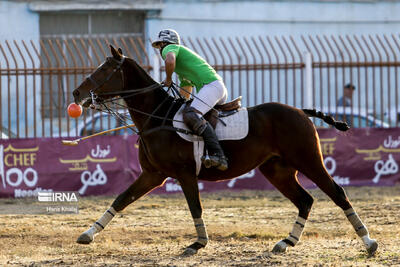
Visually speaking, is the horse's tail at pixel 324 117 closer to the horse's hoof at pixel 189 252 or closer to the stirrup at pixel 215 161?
the stirrup at pixel 215 161

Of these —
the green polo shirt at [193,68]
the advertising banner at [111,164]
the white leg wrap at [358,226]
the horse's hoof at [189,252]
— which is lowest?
the advertising banner at [111,164]

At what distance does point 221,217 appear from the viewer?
11.9 m

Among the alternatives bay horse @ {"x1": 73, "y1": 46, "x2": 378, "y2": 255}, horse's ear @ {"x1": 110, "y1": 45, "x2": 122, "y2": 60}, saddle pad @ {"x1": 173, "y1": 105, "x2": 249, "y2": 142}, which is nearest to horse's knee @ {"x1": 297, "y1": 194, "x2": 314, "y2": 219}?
bay horse @ {"x1": 73, "y1": 46, "x2": 378, "y2": 255}

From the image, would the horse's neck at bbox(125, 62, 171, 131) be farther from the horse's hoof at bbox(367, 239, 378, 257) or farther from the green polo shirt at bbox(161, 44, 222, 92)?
the horse's hoof at bbox(367, 239, 378, 257)

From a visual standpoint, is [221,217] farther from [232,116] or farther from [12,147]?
[12,147]

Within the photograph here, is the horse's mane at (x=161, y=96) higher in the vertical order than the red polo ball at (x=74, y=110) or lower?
higher

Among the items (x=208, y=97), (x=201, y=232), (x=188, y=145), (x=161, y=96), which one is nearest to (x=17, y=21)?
(x=161, y=96)

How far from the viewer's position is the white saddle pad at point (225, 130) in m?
8.45

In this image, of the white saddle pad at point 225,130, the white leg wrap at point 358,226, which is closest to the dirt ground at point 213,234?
the white leg wrap at point 358,226

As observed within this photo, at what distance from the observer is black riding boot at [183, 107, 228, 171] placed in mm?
8273

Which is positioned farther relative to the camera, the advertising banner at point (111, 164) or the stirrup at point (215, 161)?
the advertising banner at point (111, 164)

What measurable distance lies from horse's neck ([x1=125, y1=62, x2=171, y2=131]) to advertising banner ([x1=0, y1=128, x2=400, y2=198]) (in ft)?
19.6

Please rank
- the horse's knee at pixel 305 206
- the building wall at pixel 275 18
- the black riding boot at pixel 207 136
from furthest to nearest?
the building wall at pixel 275 18 → the horse's knee at pixel 305 206 → the black riding boot at pixel 207 136

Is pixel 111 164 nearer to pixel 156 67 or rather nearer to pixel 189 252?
pixel 156 67
